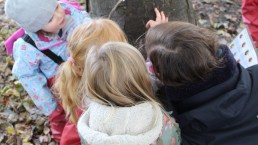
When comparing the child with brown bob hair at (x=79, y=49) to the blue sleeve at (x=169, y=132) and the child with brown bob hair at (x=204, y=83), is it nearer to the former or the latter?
the child with brown bob hair at (x=204, y=83)

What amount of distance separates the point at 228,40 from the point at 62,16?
2080 millimetres

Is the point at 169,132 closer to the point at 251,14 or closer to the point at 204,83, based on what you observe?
the point at 204,83

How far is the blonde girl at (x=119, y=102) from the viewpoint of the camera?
4.78 ft

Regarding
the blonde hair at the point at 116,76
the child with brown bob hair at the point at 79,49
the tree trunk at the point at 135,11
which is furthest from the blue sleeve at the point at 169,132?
the tree trunk at the point at 135,11

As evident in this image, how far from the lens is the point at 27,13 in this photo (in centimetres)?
197

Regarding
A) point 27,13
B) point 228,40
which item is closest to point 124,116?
point 27,13

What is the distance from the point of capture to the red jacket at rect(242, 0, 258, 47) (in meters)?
2.47

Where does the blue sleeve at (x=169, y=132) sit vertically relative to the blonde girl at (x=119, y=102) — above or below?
below

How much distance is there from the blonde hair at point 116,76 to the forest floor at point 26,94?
1509 millimetres

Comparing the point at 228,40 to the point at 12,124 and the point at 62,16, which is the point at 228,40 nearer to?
the point at 62,16

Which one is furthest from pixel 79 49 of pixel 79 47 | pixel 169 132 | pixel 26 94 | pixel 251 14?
pixel 26 94

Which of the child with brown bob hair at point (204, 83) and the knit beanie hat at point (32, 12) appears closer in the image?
the child with brown bob hair at point (204, 83)

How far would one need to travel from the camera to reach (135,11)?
219cm

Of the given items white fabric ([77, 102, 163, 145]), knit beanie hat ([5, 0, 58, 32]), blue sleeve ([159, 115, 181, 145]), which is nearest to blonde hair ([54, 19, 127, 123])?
knit beanie hat ([5, 0, 58, 32])
